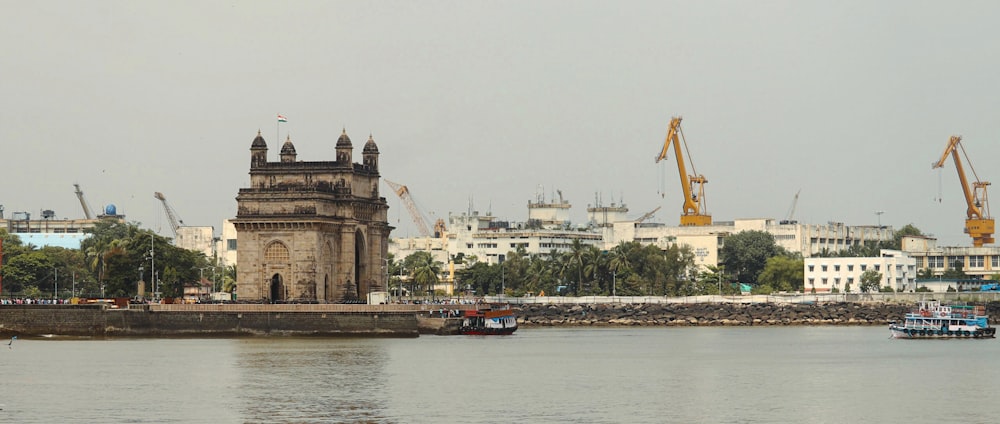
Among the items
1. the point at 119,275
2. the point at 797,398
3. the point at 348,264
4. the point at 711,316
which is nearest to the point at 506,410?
the point at 797,398

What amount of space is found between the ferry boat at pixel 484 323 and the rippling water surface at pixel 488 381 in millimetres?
15920

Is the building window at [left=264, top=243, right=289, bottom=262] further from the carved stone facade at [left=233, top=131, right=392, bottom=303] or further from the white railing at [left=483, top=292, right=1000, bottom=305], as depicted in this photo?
the white railing at [left=483, top=292, right=1000, bottom=305]

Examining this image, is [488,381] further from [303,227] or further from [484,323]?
[484,323]

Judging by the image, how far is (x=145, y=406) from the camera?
240ft

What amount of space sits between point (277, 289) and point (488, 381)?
5912cm

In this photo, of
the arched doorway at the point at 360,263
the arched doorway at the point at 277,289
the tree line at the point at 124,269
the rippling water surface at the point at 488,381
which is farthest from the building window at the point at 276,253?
the rippling water surface at the point at 488,381

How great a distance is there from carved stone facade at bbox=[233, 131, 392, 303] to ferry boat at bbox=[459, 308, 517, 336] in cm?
1046

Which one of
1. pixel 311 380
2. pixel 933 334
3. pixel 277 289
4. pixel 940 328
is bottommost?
pixel 311 380

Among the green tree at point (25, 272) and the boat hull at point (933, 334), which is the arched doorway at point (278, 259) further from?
the green tree at point (25, 272)

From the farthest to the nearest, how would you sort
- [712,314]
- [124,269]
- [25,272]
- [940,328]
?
[25,272]
[712,314]
[124,269]
[940,328]

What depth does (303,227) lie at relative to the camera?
14075 centimetres

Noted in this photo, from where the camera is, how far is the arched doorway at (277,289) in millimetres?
141875

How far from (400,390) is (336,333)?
49037mm

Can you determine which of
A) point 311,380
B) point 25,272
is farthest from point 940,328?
point 25,272
